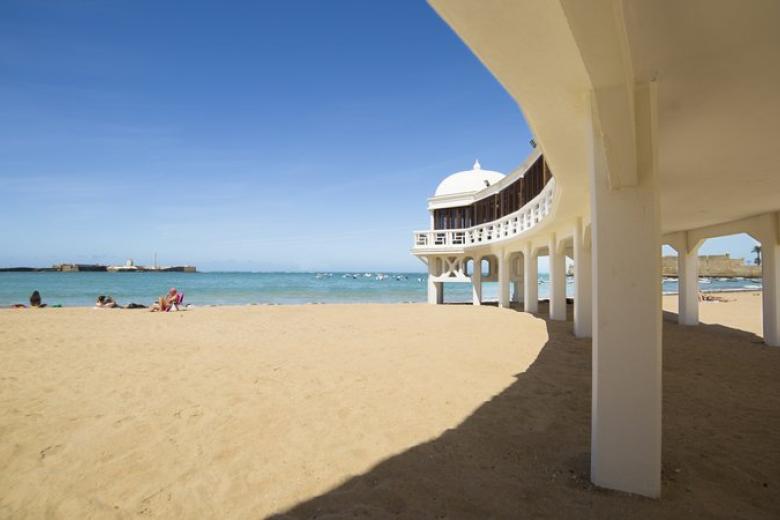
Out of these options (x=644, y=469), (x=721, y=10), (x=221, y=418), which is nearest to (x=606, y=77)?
(x=721, y=10)

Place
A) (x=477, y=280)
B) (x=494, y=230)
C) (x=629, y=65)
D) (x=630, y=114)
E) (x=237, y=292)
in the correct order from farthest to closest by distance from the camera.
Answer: (x=237, y=292) < (x=477, y=280) < (x=494, y=230) < (x=630, y=114) < (x=629, y=65)

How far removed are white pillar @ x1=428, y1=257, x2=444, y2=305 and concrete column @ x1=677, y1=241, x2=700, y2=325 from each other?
14.0 m

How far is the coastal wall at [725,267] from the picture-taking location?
72213mm

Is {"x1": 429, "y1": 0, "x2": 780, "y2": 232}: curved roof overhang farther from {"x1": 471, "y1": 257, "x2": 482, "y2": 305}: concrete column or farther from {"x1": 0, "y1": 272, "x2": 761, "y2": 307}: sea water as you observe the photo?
{"x1": 0, "y1": 272, "x2": 761, "y2": 307}: sea water

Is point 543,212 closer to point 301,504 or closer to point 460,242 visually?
point 301,504

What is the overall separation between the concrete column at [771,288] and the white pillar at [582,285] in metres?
3.94

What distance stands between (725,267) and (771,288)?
282ft

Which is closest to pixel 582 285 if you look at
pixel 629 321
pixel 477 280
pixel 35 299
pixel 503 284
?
pixel 629 321

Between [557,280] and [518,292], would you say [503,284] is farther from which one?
[557,280]

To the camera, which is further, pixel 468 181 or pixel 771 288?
pixel 468 181

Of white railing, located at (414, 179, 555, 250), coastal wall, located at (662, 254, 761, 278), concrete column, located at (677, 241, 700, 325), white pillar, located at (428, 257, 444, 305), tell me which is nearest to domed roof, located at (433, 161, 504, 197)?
white railing, located at (414, 179, 555, 250)

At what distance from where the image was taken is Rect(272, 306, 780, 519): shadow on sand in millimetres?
3182

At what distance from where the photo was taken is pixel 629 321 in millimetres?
3346

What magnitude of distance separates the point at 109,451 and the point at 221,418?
1219mm
